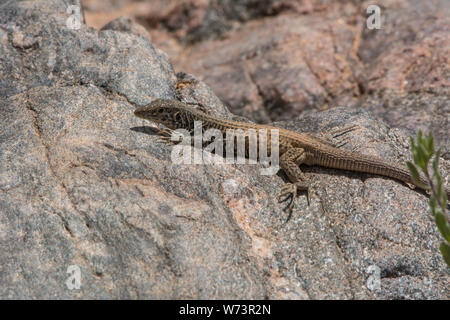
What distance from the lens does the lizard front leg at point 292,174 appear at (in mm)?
7180

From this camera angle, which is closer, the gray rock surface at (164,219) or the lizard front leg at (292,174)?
the gray rock surface at (164,219)

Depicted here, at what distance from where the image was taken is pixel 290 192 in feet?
23.6

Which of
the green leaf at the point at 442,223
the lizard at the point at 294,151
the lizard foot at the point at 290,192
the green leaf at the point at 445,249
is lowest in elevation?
the green leaf at the point at 445,249

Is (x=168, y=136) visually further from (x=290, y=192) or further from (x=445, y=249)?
(x=445, y=249)

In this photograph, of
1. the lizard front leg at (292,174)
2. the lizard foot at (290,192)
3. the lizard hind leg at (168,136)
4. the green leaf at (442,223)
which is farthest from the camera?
the lizard hind leg at (168,136)

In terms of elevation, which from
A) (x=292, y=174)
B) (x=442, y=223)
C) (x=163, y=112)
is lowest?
(x=442, y=223)

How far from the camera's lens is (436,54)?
11.3 m

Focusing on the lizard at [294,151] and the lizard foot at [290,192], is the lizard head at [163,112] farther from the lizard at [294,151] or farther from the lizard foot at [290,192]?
the lizard foot at [290,192]

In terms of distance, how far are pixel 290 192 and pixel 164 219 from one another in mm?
2077

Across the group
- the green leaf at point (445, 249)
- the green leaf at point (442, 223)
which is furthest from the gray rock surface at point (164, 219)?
the green leaf at point (442, 223)

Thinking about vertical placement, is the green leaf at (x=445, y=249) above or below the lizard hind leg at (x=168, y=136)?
below

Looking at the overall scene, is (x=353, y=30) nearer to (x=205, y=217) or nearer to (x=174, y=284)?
(x=205, y=217)

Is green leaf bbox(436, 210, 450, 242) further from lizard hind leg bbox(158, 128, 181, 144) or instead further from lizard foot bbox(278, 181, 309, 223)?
lizard hind leg bbox(158, 128, 181, 144)

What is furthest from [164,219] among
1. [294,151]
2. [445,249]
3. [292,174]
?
[445,249]
